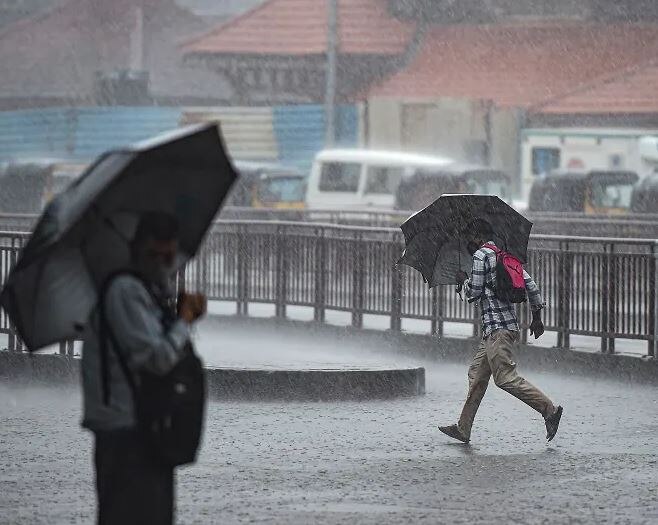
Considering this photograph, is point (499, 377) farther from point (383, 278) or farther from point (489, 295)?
point (383, 278)

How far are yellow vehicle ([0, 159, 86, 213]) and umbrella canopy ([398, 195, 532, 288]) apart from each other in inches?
1143

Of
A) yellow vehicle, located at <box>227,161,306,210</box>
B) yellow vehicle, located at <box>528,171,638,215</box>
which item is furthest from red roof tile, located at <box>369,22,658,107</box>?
yellow vehicle, located at <box>528,171,638,215</box>

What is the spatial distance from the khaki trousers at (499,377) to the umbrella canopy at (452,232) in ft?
2.04

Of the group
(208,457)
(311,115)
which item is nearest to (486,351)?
(208,457)

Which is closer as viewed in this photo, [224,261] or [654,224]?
[224,261]

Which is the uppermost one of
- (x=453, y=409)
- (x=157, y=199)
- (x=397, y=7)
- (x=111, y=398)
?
(x=397, y=7)

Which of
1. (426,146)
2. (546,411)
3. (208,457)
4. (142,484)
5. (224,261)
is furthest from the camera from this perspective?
(426,146)

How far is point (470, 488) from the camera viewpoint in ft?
30.9

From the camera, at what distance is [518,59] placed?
162ft

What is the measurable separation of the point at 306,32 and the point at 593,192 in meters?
19.6

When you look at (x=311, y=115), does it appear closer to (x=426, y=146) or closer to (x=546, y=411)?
(x=426, y=146)

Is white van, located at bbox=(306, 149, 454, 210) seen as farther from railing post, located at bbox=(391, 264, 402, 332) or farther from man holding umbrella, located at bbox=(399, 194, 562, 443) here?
man holding umbrella, located at bbox=(399, 194, 562, 443)

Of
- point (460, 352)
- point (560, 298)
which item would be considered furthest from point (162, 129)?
point (560, 298)

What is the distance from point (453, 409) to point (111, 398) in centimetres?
747
